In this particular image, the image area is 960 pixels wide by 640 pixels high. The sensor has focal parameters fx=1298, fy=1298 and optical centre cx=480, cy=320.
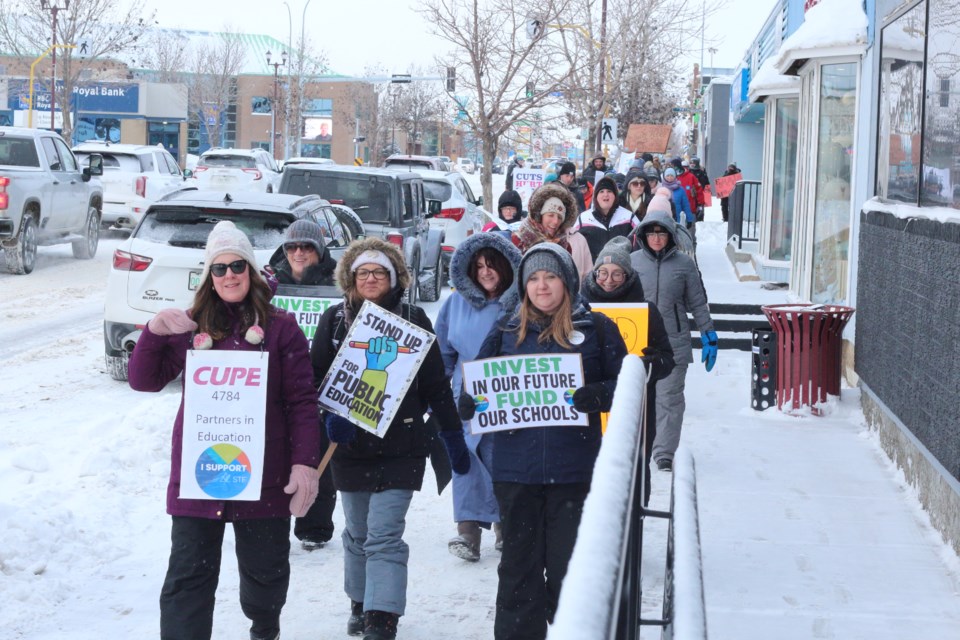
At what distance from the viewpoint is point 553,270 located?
16.6 ft

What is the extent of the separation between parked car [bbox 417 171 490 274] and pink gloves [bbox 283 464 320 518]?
600 inches

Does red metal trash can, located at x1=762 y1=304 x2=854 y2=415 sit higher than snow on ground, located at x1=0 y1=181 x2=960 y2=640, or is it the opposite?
red metal trash can, located at x1=762 y1=304 x2=854 y2=415

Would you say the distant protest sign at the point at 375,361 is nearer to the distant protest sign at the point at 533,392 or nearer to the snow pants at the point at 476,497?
the distant protest sign at the point at 533,392

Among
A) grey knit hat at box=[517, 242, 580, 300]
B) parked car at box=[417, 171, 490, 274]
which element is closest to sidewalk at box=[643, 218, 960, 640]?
grey knit hat at box=[517, 242, 580, 300]

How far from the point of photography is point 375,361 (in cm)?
547

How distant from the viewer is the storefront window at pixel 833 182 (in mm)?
12500

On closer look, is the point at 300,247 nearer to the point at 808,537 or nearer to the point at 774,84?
the point at 808,537

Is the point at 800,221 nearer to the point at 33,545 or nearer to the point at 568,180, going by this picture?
the point at 568,180

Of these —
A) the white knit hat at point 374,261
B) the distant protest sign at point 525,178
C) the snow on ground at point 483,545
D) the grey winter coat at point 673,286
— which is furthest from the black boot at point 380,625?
the distant protest sign at point 525,178

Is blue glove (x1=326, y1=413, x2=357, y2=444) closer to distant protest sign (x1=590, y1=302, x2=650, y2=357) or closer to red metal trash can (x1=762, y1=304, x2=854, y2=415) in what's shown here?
distant protest sign (x1=590, y1=302, x2=650, y2=357)

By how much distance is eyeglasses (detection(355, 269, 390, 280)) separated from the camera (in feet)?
18.3

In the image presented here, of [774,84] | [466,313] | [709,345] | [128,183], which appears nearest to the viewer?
[466,313]

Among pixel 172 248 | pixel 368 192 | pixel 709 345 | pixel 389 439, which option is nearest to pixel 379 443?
pixel 389 439

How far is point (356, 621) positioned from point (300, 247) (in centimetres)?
284
